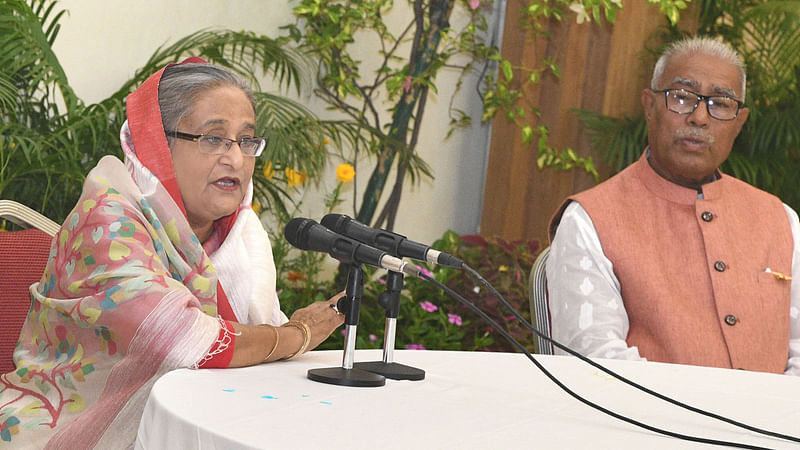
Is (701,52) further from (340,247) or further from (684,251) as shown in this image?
(340,247)

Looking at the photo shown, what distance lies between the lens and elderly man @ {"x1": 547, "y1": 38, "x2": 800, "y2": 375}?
2.69 m

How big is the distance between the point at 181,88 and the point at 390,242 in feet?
2.76

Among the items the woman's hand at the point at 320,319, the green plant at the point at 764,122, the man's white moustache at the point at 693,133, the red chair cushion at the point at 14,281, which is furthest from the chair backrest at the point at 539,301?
the green plant at the point at 764,122

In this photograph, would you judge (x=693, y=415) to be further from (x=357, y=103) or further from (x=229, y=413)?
(x=357, y=103)

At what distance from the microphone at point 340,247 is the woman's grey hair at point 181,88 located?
645mm

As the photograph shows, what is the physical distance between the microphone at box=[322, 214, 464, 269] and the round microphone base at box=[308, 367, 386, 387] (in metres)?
0.22

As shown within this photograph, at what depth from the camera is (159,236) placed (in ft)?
6.70

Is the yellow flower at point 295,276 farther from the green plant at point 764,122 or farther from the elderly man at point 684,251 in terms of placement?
the green plant at point 764,122

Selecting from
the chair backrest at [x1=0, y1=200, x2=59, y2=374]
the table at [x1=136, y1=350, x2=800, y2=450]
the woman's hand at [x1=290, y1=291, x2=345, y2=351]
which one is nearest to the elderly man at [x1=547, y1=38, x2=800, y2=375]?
the table at [x1=136, y1=350, x2=800, y2=450]

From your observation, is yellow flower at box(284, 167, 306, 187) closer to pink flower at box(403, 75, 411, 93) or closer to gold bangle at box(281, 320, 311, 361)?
pink flower at box(403, 75, 411, 93)

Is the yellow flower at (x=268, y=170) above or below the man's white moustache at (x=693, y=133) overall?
below

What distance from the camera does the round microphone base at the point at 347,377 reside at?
1.66m

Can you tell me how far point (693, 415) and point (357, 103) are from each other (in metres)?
3.41

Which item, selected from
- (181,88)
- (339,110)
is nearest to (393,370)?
(181,88)
